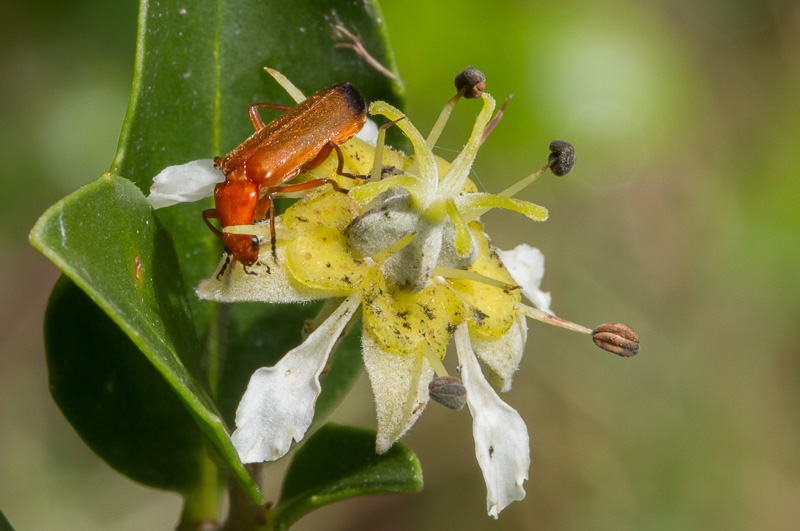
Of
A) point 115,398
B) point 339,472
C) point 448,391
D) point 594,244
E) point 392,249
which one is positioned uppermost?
point 392,249

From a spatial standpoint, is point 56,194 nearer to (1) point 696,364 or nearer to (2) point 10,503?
(2) point 10,503

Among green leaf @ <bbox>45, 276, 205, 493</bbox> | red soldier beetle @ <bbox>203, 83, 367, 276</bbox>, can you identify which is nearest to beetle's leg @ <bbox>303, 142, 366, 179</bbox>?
red soldier beetle @ <bbox>203, 83, 367, 276</bbox>

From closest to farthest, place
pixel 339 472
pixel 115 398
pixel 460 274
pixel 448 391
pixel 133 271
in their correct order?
pixel 133 271 < pixel 448 391 < pixel 460 274 < pixel 339 472 < pixel 115 398

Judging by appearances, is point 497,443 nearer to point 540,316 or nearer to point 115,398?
point 540,316

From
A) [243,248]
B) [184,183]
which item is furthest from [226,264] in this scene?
[184,183]

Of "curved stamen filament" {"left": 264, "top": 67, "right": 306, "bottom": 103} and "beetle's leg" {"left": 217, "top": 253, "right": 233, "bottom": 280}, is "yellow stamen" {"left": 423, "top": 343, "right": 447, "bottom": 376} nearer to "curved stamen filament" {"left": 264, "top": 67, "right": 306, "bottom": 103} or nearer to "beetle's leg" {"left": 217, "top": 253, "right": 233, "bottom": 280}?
"beetle's leg" {"left": 217, "top": 253, "right": 233, "bottom": 280}

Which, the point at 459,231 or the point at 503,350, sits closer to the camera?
the point at 459,231
